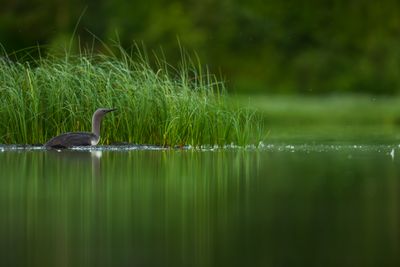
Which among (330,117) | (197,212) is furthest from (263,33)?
(197,212)

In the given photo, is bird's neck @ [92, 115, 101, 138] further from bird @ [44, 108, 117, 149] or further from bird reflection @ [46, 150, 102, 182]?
bird reflection @ [46, 150, 102, 182]

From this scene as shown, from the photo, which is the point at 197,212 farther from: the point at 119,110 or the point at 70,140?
the point at 119,110

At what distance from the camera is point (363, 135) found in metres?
17.0

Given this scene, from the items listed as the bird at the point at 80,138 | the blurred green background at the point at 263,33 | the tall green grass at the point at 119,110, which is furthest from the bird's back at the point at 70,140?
the blurred green background at the point at 263,33

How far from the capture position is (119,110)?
1334 cm

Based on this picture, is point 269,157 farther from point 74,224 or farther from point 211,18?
point 211,18

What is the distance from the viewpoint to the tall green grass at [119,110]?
13133 millimetres

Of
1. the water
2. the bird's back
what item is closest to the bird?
the bird's back

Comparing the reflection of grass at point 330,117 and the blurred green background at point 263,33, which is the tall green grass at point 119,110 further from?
the blurred green background at point 263,33

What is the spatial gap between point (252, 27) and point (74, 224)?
115 feet

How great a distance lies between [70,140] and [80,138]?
0.39ft

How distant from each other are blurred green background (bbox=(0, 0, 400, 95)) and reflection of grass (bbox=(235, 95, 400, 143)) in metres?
1.00

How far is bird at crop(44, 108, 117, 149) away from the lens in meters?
12.3

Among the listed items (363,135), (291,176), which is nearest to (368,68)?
(363,135)
